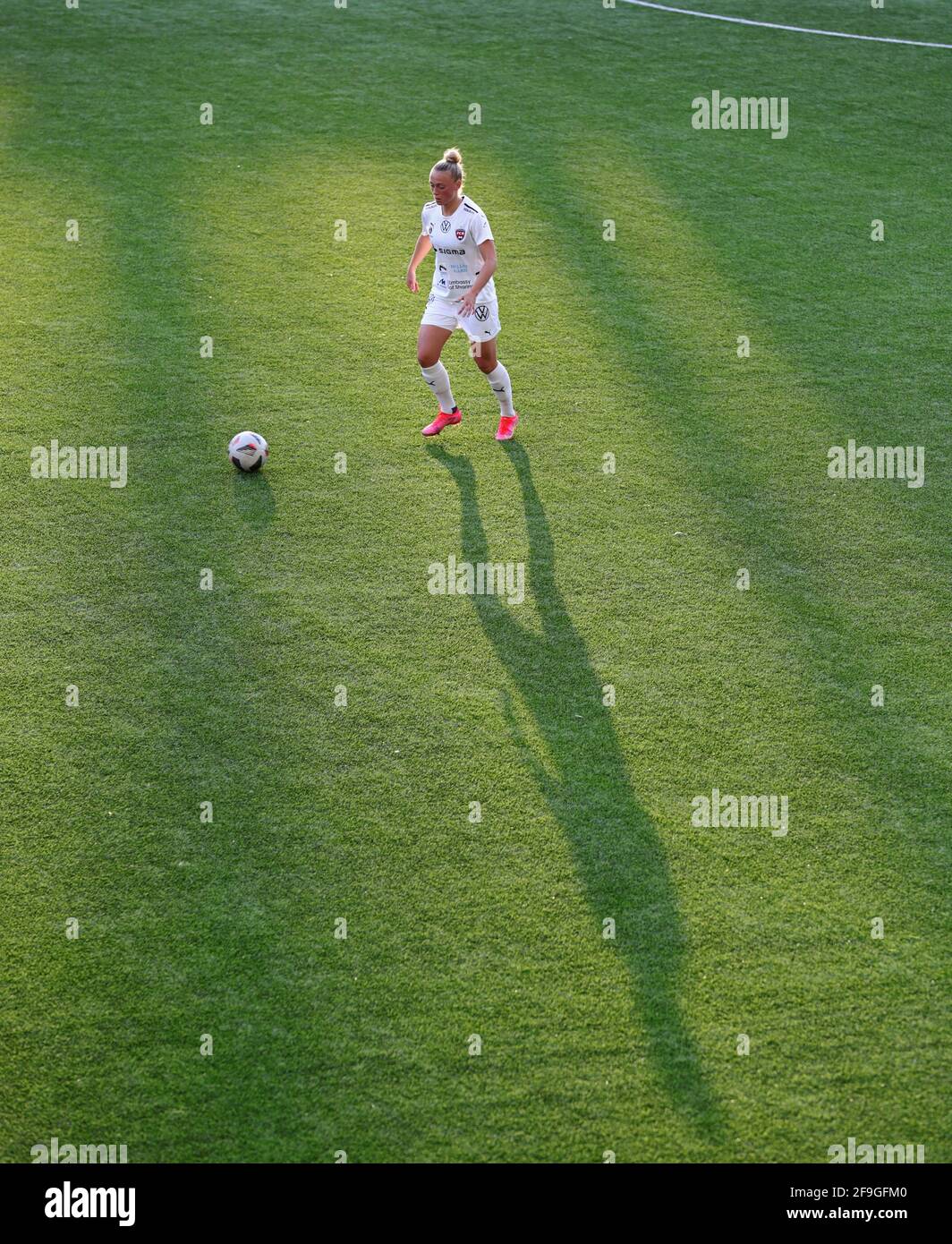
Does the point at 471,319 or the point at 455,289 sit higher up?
the point at 455,289

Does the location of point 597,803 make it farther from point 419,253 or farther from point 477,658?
point 419,253

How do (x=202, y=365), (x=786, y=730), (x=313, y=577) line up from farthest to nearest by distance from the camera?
1. (x=202, y=365)
2. (x=313, y=577)
3. (x=786, y=730)

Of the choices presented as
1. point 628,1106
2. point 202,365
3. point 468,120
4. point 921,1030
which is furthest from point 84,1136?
point 468,120

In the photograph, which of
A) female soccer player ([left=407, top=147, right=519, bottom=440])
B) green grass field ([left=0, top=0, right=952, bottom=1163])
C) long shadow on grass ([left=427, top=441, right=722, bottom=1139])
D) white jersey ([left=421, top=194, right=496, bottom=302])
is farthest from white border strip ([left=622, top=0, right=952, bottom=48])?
long shadow on grass ([left=427, top=441, right=722, bottom=1139])

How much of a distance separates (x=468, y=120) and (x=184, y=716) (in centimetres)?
924

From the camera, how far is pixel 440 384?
27.9 ft

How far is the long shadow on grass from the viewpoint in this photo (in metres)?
4.72

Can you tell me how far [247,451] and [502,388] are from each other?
170 cm

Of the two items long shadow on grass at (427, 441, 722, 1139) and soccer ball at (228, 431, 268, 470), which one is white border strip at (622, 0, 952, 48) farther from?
soccer ball at (228, 431, 268, 470)

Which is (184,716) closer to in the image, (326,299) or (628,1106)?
(628,1106)

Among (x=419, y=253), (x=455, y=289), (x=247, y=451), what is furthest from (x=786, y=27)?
(x=247, y=451)

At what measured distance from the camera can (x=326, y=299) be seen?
10.3 meters

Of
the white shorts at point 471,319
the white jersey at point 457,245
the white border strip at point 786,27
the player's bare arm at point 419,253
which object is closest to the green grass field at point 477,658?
the white shorts at point 471,319

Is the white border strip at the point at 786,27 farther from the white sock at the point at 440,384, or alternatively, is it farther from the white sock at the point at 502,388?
the white sock at the point at 440,384
